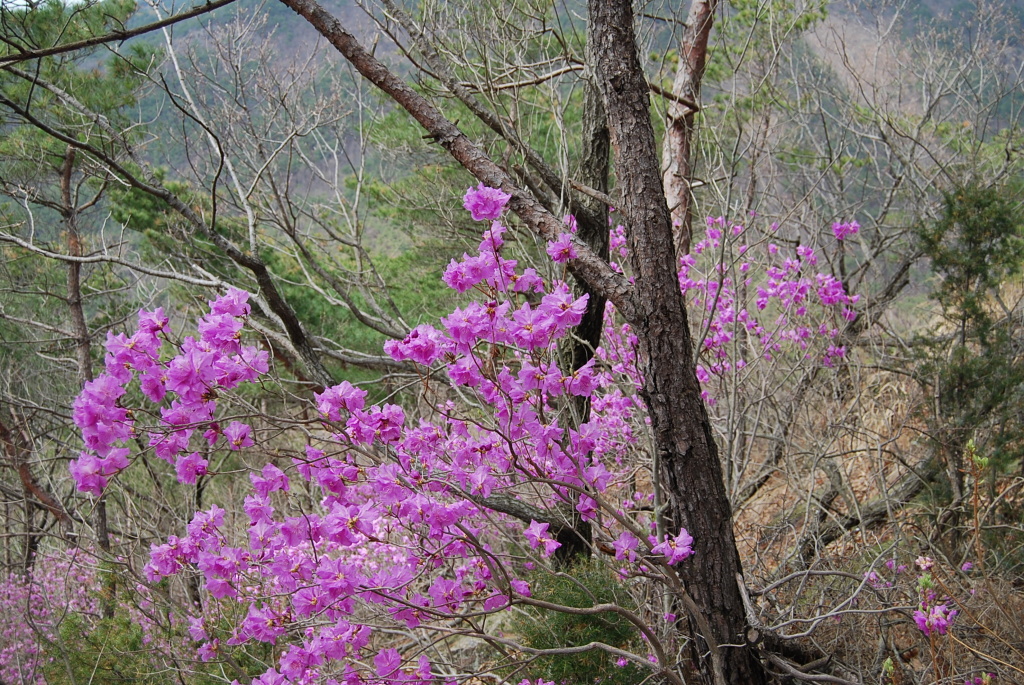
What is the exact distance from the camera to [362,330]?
31.1 feet

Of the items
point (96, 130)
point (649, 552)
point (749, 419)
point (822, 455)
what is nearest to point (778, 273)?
point (822, 455)

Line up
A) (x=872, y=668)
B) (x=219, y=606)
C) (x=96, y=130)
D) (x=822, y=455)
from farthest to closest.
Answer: (x=96, y=130) → (x=219, y=606) → (x=822, y=455) → (x=872, y=668)

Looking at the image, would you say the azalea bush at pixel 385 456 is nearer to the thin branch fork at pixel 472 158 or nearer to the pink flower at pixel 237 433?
the pink flower at pixel 237 433

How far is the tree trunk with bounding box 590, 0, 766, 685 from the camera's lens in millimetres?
2432

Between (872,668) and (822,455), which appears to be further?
(822,455)

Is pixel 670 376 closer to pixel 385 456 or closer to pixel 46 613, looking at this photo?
pixel 385 456

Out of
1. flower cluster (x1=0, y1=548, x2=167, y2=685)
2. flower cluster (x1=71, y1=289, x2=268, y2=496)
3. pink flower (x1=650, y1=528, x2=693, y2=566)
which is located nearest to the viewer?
flower cluster (x1=71, y1=289, x2=268, y2=496)

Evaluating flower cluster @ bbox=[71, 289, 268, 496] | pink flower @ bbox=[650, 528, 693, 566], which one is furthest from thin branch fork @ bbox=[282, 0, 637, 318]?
flower cluster @ bbox=[71, 289, 268, 496]

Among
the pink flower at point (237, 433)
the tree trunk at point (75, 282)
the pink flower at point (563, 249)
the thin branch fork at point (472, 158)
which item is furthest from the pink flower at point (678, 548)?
the tree trunk at point (75, 282)

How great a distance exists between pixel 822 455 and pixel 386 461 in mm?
2628

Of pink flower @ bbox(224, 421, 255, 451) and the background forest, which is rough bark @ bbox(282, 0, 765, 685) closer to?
the background forest

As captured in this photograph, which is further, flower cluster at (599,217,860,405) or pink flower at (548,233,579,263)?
flower cluster at (599,217,860,405)

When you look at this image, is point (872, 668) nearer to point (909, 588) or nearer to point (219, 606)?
point (909, 588)

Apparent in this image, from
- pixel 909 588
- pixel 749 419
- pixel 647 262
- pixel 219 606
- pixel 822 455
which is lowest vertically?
pixel 219 606
